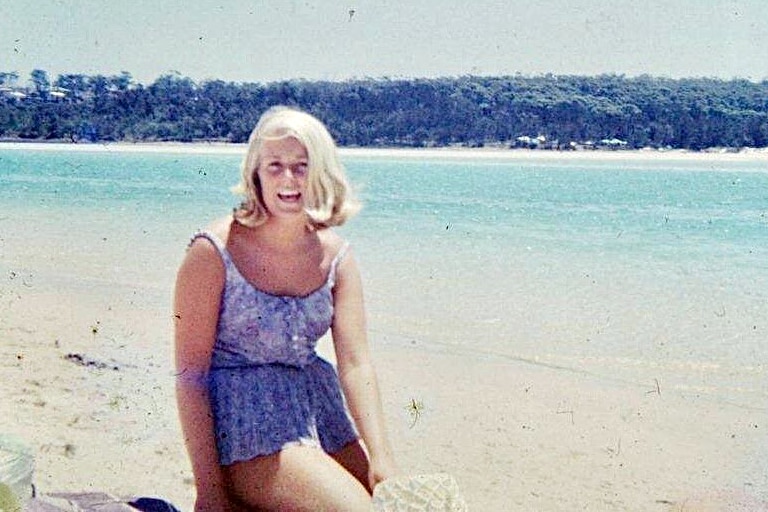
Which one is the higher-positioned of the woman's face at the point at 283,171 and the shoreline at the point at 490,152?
the woman's face at the point at 283,171

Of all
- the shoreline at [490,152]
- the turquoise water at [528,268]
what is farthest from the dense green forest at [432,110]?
the turquoise water at [528,268]

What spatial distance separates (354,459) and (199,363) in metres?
0.51

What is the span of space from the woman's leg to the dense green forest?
43.0 meters

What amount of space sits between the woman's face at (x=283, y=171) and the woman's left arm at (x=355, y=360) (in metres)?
0.28

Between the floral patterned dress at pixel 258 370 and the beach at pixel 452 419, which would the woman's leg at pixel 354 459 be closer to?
the floral patterned dress at pixel 258 370

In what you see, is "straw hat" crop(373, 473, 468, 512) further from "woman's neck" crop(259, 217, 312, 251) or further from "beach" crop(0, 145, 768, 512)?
"beach" crop(0, 145, 768, 512)

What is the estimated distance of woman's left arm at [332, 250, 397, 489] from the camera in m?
2.60

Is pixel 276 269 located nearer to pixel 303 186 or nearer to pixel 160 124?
pixel 303 186

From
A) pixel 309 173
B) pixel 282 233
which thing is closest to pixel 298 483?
pixel 282 233

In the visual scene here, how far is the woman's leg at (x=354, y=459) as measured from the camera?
103 inches

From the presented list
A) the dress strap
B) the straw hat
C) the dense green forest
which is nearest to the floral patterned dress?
the dress strap

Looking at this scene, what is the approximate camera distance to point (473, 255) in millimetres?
13023

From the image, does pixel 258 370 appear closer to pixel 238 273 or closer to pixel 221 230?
pixel 238 273

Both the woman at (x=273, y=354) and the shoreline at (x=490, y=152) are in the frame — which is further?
the shoreline at (x=490, y=152)
